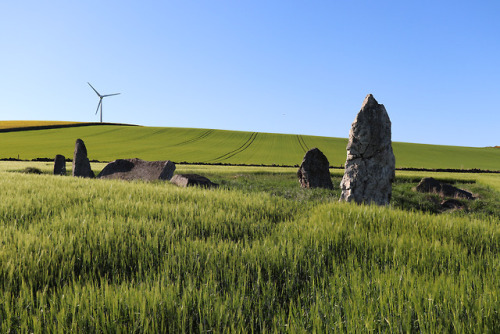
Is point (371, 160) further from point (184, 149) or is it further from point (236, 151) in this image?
point (184, 149)

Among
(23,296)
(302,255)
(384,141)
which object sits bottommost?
(23,296)

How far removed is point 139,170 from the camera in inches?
683

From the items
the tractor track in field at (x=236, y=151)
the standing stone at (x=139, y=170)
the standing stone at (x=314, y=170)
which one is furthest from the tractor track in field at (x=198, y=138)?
the standing stone at (x=314, y=170)

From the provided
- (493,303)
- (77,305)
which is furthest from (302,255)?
(77,305)

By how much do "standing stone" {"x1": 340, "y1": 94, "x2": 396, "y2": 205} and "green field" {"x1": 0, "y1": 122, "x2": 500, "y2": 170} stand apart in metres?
35.8

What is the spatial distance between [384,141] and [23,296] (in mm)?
12037

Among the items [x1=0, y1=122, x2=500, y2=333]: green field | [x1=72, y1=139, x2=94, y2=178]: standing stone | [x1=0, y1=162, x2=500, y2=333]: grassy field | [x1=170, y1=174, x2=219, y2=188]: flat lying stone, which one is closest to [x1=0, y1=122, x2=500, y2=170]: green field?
[x1=72, y1=139, x2=94, y2=178]: standing stone

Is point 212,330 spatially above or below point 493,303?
below

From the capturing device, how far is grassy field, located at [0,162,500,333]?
7.50ft

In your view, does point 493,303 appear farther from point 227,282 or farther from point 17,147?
point 17,147

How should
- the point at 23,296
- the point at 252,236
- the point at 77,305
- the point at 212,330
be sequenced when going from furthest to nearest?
the point at 252,236, the point at 23,296, the point at 77,305, the point at 212,330

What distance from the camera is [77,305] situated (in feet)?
7.98

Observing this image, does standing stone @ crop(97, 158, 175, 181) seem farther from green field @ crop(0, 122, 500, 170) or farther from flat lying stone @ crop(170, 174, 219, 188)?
green field @ crop(0, 122, 500, 170)

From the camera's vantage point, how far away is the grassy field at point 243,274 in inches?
90.0
